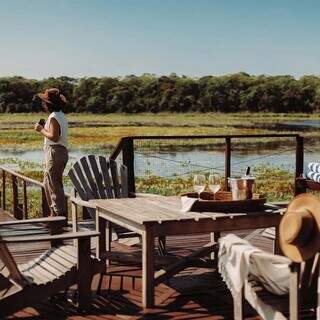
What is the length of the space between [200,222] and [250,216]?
0.33 metres

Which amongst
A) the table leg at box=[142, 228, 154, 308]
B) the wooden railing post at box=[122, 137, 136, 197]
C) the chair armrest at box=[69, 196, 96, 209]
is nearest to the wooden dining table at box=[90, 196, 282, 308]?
the table leg at box=[142, 228, 154, 308]

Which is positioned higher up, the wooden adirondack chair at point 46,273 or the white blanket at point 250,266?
the white blanket at point 250,266

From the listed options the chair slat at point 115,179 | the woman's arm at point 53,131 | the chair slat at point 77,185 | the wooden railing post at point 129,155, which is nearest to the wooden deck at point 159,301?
the chair slat at point 77,185

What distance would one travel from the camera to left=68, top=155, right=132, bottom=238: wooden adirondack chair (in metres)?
5.96

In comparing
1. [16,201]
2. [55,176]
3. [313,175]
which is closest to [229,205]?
[55,176]

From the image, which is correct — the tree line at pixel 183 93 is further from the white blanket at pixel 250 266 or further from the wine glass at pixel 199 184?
the white blanket at pixel 250 266

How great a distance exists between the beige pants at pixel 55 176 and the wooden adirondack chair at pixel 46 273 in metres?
1.99

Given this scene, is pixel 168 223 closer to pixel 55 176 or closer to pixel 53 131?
pixel 53 131

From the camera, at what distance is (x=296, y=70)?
6375cm

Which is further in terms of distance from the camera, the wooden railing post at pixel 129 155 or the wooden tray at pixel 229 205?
the wooden railing post at pixel 129 155

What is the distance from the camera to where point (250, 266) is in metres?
3.26

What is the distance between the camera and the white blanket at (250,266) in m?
3.14

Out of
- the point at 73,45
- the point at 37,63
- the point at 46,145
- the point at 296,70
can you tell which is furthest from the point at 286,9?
the point at 46,145

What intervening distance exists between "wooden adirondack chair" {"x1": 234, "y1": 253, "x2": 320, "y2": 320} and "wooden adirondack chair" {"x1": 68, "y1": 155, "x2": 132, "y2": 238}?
270cm
